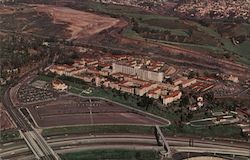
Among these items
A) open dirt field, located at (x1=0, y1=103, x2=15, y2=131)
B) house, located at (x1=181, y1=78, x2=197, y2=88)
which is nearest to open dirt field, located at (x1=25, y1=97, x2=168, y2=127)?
open dirt field, located at (x1=0, y1=103, x2=15, y2=131)

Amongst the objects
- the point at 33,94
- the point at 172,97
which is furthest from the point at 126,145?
the point at 33,94

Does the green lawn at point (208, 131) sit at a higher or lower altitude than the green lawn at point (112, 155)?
higher

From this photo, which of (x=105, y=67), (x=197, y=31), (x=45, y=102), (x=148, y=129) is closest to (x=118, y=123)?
(x=148, y=129)

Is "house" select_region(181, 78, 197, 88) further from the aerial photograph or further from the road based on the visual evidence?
the road

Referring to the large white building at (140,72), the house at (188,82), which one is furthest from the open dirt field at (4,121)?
the house at (188,82)

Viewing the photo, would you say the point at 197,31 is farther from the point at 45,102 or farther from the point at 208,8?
the point at 45,102

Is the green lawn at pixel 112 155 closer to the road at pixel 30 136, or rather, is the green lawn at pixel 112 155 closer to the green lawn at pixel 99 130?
the road at pixel 30 136
